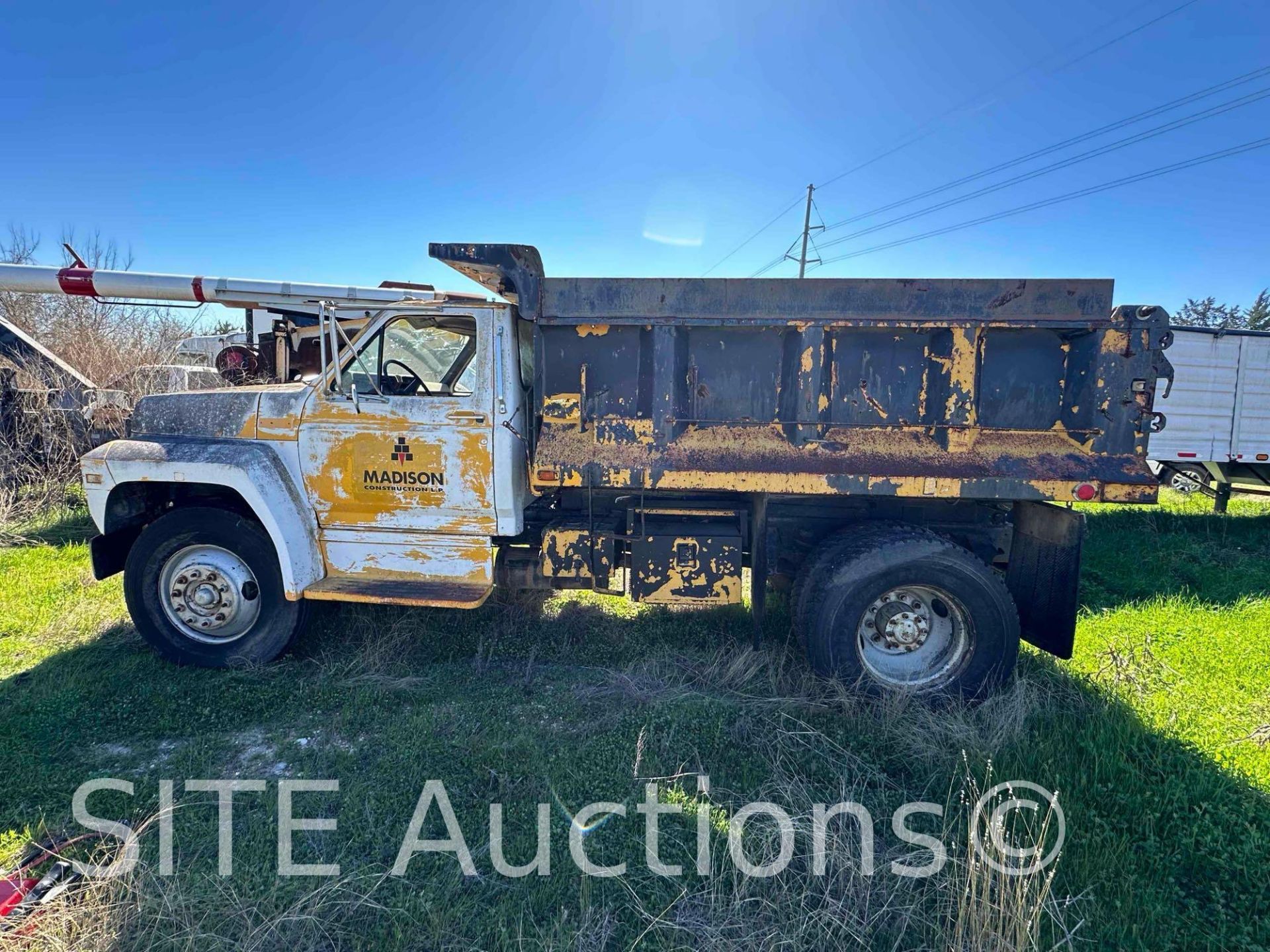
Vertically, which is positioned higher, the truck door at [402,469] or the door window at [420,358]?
the door window at [420,358]

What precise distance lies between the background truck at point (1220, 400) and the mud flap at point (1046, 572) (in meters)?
6.75

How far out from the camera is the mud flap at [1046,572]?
3590 mm

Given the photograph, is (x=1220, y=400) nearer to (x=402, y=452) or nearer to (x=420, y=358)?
(x=420, y=358)

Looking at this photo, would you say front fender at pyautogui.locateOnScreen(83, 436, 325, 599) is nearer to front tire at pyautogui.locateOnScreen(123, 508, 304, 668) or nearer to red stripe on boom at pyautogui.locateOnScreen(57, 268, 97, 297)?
front tire at pyautogui.locateOnScreen(123, 508, 304, 668)

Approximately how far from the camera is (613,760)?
3047 mm

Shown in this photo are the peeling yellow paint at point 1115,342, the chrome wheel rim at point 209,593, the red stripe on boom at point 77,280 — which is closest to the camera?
the peeling yellow paint at point 1115,342

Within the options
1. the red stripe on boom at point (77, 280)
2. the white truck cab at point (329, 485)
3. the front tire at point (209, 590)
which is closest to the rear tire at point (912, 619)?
the white truck cab at point (329, 485)

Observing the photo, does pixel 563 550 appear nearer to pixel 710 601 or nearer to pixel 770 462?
pixel 710 601

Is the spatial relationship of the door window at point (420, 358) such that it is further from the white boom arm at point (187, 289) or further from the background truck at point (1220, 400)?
the background truck at point (1220, 400)

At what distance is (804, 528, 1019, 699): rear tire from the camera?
3.55m

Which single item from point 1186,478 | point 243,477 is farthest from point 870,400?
point 1186,478

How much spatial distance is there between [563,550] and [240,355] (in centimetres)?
645

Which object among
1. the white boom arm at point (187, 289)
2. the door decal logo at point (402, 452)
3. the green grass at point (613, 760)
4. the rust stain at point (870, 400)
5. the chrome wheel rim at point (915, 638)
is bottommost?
the green grass at point (613, 760)

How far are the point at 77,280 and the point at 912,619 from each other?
655 cm
